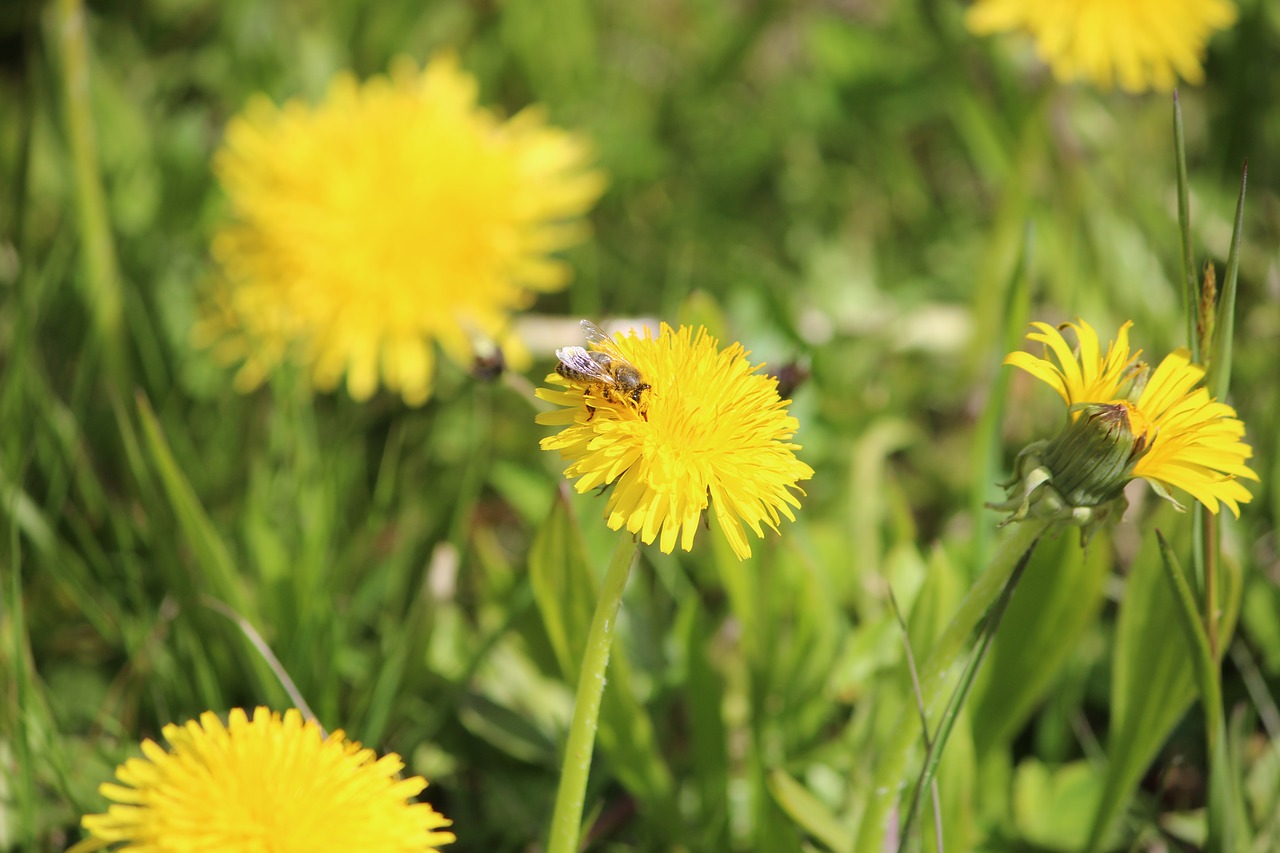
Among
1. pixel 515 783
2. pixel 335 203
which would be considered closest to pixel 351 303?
pixel 335 203

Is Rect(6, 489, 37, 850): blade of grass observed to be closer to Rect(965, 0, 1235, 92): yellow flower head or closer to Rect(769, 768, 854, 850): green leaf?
Rect(769, 768, 854, 850): green leaf

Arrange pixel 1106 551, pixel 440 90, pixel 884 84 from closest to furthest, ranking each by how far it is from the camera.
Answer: pixel 1106 551, pixel 440 90, pixel 884 84

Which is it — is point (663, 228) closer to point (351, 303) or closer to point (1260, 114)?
point (351, 303)

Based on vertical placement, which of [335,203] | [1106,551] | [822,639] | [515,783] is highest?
[335,203]

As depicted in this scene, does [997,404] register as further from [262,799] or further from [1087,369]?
[262,799]

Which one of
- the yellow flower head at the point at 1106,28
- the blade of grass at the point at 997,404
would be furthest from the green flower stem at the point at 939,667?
the yellow flower head at the point at 1106,28

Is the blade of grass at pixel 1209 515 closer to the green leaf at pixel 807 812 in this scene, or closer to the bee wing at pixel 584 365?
the green leaf at pixel 807 812
